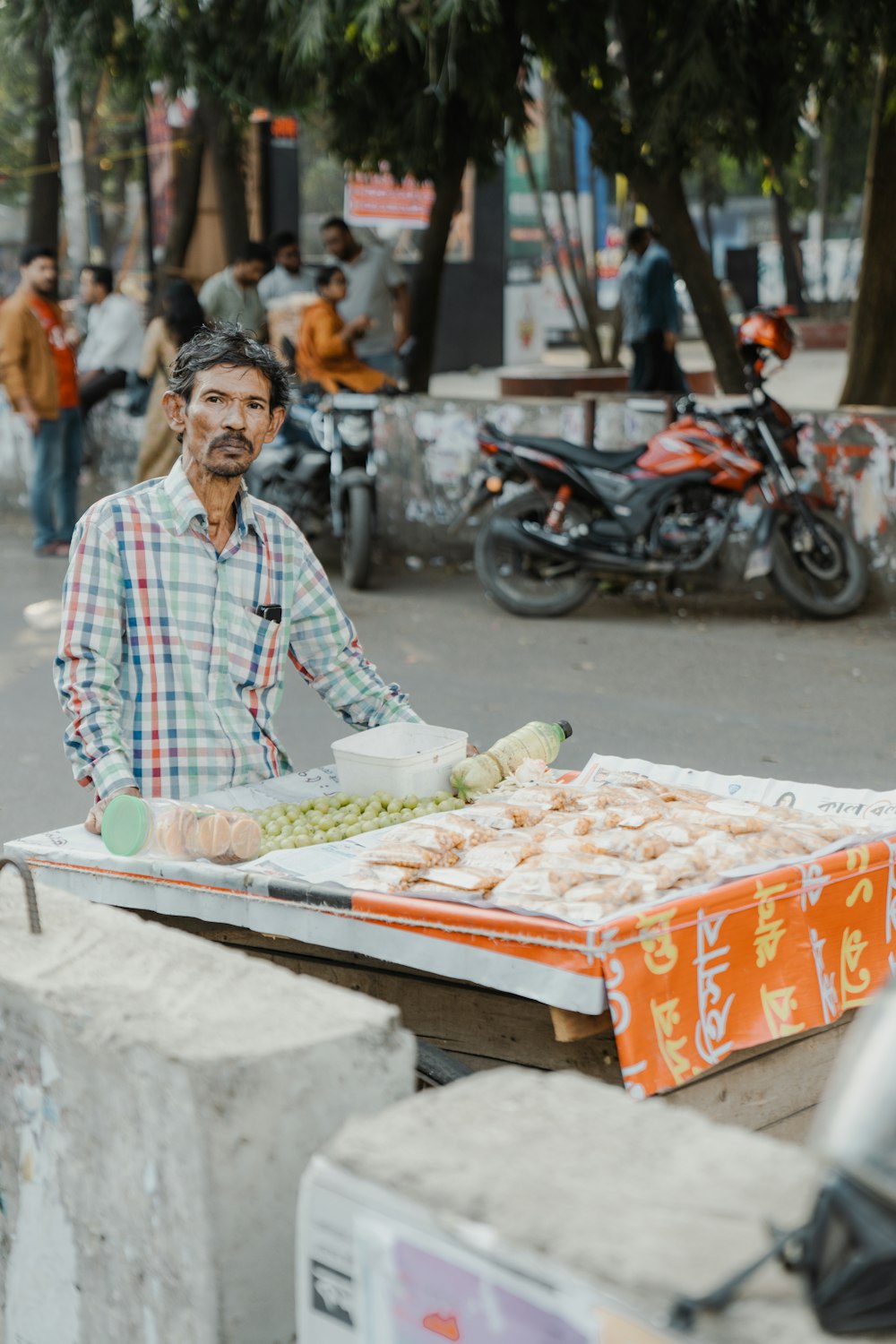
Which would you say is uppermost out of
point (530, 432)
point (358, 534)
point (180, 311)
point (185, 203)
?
point (185, 203)

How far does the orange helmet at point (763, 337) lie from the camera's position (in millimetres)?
8938

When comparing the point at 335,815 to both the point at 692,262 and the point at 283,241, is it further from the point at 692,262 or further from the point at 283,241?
the point at 283,241

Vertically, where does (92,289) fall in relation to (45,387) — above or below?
above

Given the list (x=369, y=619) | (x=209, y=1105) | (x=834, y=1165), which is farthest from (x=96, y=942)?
(x=369, y=619)

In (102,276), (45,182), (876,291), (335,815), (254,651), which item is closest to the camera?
(335,815)

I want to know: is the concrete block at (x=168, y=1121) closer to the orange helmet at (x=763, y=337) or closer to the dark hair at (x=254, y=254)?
the orange helmet at (x=763, y=337)

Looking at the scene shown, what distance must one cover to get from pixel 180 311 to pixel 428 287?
2.65 meters

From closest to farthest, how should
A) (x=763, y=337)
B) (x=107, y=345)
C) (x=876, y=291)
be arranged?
(x=763, y=337) → (x=876, y=291) → (x=107, y=345)

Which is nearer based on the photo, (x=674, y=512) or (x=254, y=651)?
(x=254, y=651)

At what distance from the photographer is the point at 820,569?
356 inches

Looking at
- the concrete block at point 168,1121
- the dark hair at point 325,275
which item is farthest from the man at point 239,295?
the concrete block at point 168,1121

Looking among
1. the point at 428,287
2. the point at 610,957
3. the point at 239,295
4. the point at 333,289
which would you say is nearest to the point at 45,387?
the point at 239,295

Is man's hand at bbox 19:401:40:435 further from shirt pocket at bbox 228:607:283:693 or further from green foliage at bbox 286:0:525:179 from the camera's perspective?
shirt pocket at bbox 228:607:283:693

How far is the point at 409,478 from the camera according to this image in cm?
1091
